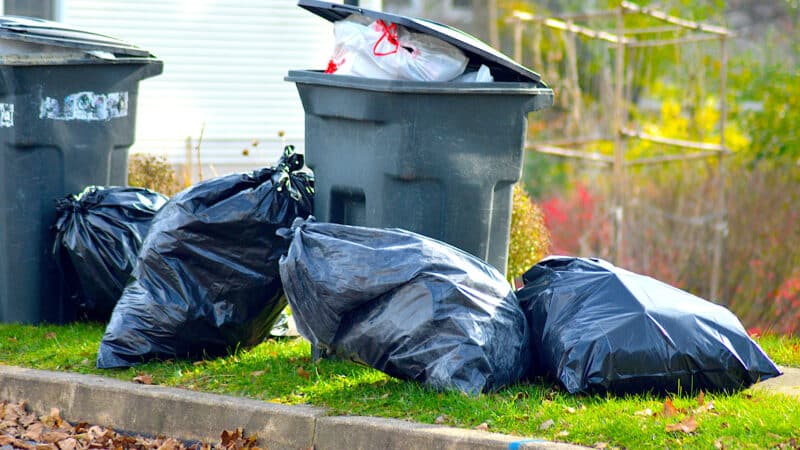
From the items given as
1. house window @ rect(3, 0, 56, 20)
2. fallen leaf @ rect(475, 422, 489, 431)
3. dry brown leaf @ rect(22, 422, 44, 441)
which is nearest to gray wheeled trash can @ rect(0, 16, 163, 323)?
dry brown leaf @ rect(22, 422, 44, 441)

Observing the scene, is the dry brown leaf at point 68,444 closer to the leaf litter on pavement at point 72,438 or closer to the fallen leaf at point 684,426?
the leaf litter on pavement at point 72,438

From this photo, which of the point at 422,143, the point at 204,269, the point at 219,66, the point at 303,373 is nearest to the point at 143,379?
the point at 204,269

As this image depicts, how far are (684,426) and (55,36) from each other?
3.37 meters

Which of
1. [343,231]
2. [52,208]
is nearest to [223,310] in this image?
[343,231]

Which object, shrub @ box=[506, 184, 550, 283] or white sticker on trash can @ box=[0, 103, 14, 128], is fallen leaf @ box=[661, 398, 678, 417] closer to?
shrub @ box=[506, 184, 550, 283]

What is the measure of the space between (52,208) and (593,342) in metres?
2.79

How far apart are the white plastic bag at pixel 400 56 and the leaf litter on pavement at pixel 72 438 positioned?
1508 millimetres

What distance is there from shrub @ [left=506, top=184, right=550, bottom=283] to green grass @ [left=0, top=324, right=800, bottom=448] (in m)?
2.00

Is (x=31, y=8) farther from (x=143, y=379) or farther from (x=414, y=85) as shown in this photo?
(x=414, y=85)

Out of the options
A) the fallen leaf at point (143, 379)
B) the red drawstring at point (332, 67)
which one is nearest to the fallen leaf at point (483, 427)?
the fallen leaf at point (143, 379)

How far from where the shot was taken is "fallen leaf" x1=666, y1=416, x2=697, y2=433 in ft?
10.7

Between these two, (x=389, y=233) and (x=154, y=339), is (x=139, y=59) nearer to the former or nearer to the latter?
(x=154, y=339)

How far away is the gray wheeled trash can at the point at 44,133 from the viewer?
16.2 ft

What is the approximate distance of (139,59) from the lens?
532 centimetres
